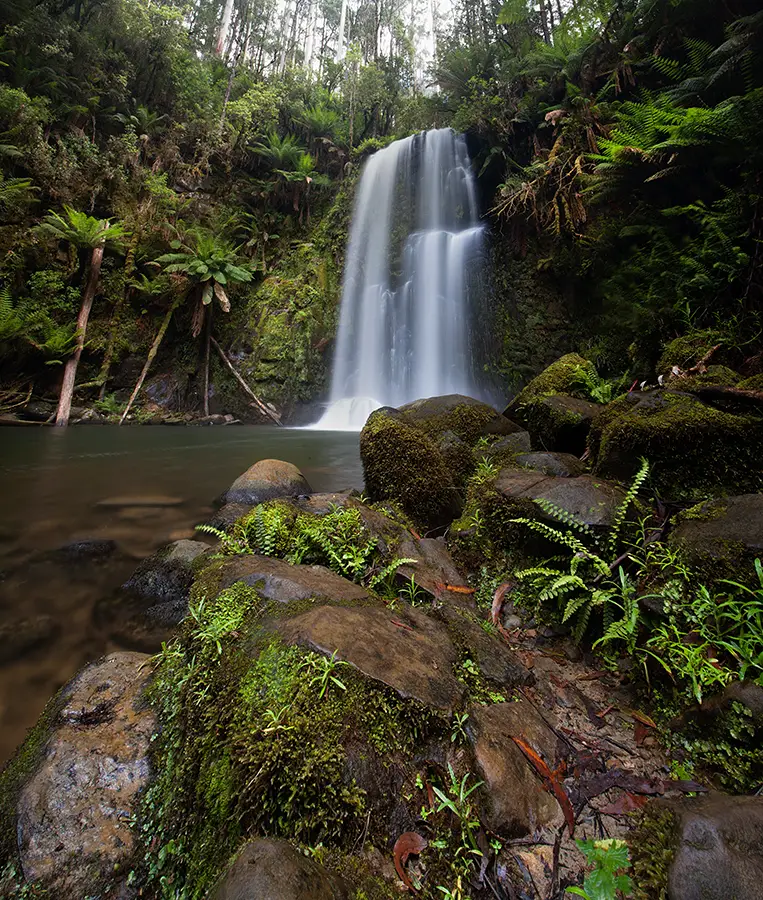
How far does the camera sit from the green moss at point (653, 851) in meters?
0.95

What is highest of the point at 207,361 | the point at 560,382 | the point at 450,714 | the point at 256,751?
the point at 207,361

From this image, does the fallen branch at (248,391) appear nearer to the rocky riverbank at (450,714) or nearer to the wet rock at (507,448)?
the wet rock at (507,448)

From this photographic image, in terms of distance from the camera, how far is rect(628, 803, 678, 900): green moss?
95cm

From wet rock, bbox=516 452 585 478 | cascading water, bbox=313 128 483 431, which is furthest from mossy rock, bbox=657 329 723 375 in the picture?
cascading water, bbox=313 128 483 431

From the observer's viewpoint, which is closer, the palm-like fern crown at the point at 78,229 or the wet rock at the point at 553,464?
the wet rock at the point at 553,464

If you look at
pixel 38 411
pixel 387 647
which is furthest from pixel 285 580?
pixel 38 411

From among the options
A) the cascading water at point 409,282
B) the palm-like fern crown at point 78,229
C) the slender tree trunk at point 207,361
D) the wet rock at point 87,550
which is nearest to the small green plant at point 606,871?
the wet rock at point 87,550

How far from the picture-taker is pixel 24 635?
8.13 ft

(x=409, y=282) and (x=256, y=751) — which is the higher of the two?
(x=409, y=282)

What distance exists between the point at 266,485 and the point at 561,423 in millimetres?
2797

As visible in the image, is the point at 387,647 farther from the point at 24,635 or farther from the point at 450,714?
the point at 24,635

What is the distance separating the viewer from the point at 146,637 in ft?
8.16

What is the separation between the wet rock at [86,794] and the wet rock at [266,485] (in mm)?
2462

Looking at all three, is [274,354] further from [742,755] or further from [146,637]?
[742,755]
